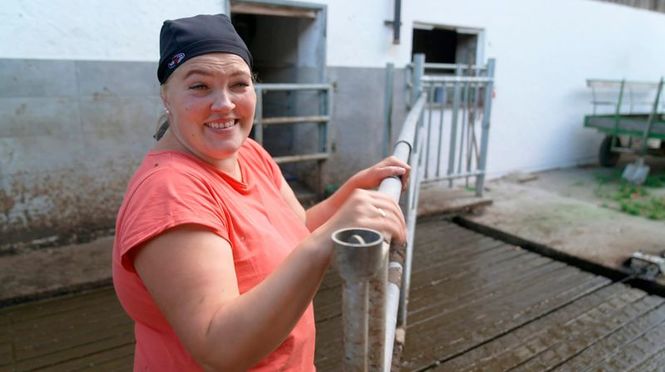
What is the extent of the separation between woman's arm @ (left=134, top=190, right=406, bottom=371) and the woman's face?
0.94 ft

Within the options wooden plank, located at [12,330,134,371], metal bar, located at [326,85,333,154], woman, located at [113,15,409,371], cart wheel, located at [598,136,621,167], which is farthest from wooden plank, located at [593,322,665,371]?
cart wheel, located at [598,136,621,167]

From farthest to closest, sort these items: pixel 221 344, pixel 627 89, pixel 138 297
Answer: pixel 627 89 < pixel 138 297 < pixel 221 344

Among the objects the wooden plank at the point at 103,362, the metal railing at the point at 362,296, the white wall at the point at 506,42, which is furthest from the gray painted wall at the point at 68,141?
the metal railing at the point at 362,296

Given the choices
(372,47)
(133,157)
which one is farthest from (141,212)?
(372,47)

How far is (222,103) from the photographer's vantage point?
42.9 inches

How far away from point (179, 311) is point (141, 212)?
0.66 feet

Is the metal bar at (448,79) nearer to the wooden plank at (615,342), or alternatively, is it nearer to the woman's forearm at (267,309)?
the wooden plank at (615,342)

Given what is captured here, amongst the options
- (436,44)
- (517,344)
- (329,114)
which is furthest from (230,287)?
(436,44)

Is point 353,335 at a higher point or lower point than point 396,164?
lower

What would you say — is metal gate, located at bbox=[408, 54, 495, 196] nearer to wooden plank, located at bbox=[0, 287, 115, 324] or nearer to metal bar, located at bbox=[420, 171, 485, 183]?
metal bar, located at bbox=[420, 171, 485, 183]

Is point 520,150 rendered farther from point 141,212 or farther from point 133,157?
point 141,212

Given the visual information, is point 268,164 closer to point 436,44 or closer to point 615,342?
point 615,342

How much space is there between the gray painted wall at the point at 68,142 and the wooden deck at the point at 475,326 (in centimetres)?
103

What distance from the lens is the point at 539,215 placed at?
5.27m
